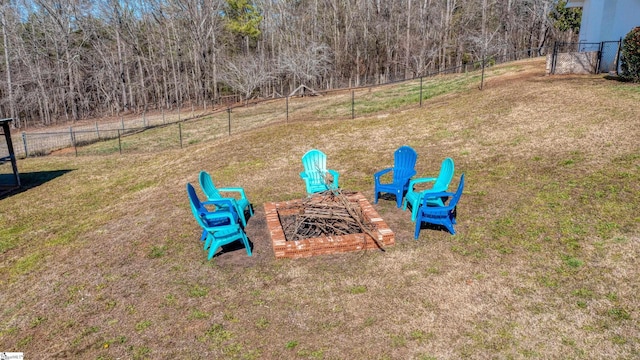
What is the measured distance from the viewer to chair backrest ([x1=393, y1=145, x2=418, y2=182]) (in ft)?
22.5

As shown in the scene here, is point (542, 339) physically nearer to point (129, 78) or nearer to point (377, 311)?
point (377, 311)

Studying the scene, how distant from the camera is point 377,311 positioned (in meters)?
4.12

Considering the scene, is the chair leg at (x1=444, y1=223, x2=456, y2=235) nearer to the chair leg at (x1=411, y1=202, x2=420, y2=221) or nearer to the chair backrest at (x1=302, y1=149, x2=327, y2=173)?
the chair leg at (x1=411, y1=202, x2=420, y2=221)

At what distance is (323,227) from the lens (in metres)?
5.75

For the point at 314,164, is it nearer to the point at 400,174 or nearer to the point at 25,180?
the point at 400,174

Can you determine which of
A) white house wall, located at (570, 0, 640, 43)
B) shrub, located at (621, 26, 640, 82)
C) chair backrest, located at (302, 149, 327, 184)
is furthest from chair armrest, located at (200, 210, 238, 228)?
white house wall, located at (570, 0, 640, 43)

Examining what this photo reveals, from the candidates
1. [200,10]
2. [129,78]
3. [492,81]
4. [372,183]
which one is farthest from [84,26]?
[372,183]

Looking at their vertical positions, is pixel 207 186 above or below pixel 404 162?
below

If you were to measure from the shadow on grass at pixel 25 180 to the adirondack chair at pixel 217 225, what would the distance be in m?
8.19

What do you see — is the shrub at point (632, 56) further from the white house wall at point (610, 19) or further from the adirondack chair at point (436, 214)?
the adirondack chair at point (436, 214)

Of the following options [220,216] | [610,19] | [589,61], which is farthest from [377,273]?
[610,19]

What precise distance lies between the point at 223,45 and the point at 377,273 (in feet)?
133

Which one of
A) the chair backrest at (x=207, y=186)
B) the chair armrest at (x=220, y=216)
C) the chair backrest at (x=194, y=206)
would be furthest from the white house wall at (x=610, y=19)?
the chair backrest at (x=194, y=206)

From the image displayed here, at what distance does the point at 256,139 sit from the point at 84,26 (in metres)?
34.3
